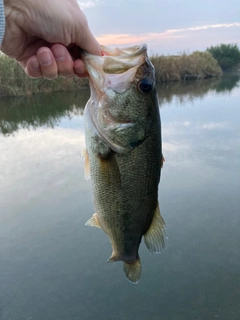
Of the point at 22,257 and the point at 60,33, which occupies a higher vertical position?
the point at 60,33

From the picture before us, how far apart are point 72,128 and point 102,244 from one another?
6156mm

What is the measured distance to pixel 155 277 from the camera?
11.2 feet

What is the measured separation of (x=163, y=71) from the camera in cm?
2294

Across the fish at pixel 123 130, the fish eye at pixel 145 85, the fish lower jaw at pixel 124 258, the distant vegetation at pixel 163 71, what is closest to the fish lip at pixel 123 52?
the fish at pixel 123 130

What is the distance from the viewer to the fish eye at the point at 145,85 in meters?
1.41

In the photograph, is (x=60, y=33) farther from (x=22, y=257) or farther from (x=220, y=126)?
(x=220, y=126)

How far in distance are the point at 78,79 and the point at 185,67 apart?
11025 millimetres

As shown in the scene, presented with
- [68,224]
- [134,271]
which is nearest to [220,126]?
[68,224]

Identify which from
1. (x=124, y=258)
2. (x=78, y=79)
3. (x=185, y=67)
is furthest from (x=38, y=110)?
(x=185, y=67)

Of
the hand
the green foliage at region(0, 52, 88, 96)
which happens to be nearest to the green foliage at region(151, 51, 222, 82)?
the green foliage at region(0, 52, 88, 96)

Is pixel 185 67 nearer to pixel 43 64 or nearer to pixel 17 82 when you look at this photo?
pixel 17 82

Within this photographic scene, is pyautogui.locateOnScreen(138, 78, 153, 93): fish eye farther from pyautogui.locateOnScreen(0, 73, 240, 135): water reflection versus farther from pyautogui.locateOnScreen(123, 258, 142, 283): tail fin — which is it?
pyautogui.locateOnScreen(0, 73, 240, 135): water reflection

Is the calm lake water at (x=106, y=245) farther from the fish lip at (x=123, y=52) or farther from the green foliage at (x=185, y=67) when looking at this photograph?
the green foliage at (x=185, y=67)

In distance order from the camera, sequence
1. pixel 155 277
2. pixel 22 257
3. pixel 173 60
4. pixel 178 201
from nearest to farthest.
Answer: pixel 155 277, pixel 22 257, pixel 178 201, pixel 173 60
